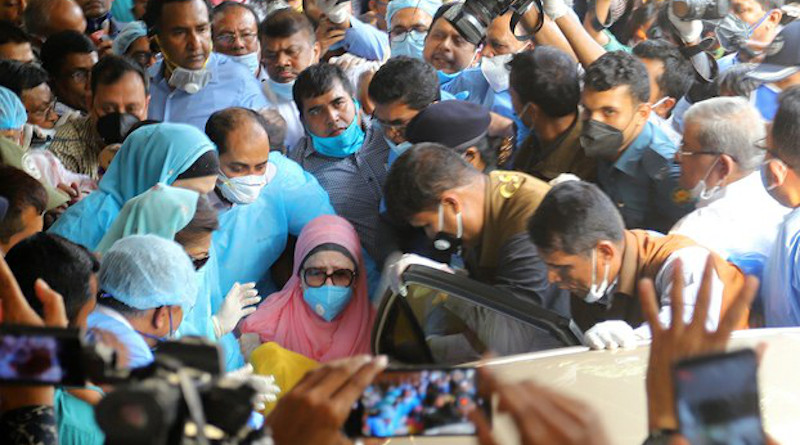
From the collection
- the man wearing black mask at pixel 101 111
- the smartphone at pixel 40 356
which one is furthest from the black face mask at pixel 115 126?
the smartphone at pixel 40 356

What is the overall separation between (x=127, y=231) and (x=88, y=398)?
1.12m

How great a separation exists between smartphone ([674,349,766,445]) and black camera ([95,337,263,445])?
0.49 m

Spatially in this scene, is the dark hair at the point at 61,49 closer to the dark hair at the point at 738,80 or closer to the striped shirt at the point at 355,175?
the striped shirt at the point at 355,175

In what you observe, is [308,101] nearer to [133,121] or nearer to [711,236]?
[133,121]

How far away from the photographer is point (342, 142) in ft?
14.0

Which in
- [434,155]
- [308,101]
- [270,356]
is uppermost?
[434,155]

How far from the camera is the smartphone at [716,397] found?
1121 millimetres

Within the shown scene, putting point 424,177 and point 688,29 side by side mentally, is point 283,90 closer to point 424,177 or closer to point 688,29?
point 424,177

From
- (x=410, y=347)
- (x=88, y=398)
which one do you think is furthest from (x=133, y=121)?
(x=88, y=398)

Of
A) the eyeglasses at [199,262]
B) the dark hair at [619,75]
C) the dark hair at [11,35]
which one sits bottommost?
the dark hair at [11,35]

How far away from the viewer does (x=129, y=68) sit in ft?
14.6

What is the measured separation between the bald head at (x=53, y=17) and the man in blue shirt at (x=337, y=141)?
2.35 meters

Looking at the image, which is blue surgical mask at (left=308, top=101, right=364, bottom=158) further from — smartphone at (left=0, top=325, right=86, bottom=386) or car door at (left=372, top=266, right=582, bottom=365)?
smartphone at (left=0, top=325, right=86, bottom=386)

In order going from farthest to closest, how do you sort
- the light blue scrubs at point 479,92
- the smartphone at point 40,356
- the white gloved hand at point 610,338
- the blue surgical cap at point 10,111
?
the light blue scrubs at point 479,92 → the blue surgical cap at point 10,111 → the white gloved hand at point 610,338 → the smartphone at point 40,356
